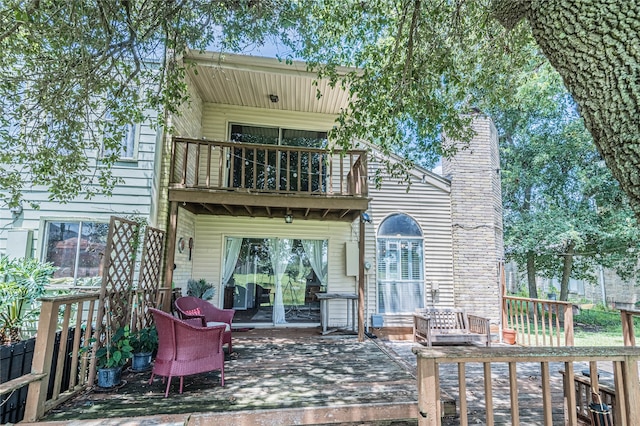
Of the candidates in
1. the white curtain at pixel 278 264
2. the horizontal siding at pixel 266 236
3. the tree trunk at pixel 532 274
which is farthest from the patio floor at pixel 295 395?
the tree trunk at pixel 532 274

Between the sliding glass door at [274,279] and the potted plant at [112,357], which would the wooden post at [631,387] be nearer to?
the potted plant at [112,357]

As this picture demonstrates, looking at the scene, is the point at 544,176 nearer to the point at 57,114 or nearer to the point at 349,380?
the point at 349,380

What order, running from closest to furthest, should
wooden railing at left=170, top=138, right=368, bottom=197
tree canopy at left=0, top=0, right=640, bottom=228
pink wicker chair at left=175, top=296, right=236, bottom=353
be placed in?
tree canopy at left=0, top=0, right=640, bottom=228 < pink wicker chair at left=175, top=296, right=236, bottom=353 < wooden railing at left=170, top=138, right=368, bottom=197

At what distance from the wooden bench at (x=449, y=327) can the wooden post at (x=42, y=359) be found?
6.14 metres

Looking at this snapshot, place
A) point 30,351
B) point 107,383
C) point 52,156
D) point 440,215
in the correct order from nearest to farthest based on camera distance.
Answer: point 30,351 → point 107,383 → point 52,156 → point 440,215

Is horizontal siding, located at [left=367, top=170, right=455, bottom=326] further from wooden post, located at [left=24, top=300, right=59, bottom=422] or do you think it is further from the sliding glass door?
wooden post, located at [left=24, top=300, right=59, bottom=422]

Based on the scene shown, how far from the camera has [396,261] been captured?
815cm

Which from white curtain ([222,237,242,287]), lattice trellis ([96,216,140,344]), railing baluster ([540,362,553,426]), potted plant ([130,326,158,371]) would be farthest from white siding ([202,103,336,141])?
railing baluster ([540,362,553,426])

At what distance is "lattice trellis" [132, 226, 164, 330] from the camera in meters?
4.86

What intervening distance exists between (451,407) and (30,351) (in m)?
4.30

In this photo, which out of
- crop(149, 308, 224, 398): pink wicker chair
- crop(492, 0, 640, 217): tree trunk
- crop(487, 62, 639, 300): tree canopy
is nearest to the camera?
crop(492, 0, 640, 217): tree trunk

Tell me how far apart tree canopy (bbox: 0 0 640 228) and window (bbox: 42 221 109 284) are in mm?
674

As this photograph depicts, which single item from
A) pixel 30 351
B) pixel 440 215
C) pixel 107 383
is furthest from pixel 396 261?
pixel 30 351

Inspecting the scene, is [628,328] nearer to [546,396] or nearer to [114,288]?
[546,396]
